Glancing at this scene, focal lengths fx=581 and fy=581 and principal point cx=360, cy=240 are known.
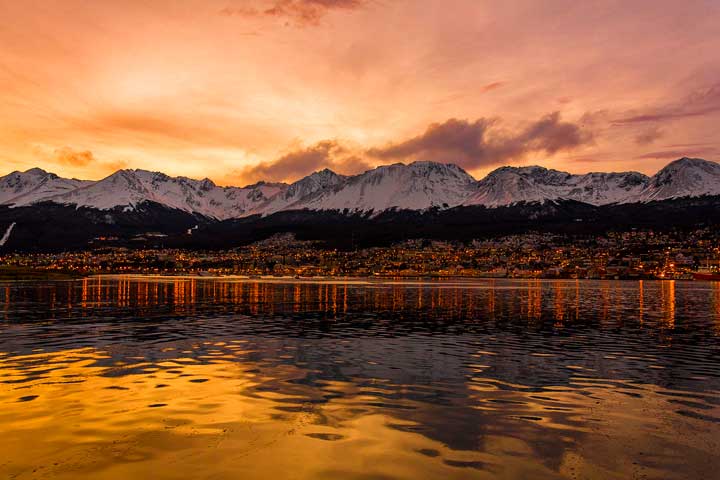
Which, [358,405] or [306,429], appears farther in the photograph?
[358,405]

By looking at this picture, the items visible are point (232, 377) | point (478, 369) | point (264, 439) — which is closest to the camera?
point (264, 439)

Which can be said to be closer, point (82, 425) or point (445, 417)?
point (82, 425)

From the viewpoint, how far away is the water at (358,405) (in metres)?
18.1

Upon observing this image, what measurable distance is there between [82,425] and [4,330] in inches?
1574

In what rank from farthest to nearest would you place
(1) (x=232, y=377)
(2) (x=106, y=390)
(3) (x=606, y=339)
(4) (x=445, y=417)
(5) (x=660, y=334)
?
1. (5) (x=660, y=334)
2. (3) (x=606, y=339)
3. (1) (x=232, y=377)
4. (2) (x=106, y=390)
5. (4) (x=445, y=417)

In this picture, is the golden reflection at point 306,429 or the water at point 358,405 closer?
the golden reflection at point 306,429

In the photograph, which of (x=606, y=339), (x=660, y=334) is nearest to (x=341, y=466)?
(x=606, y=339)

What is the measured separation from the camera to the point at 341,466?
58.3ft

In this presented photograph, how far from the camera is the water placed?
18078 mm

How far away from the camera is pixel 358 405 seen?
82.9 feet

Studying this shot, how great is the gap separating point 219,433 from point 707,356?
3483 cm

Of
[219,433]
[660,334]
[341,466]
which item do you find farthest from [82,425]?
[660,334]

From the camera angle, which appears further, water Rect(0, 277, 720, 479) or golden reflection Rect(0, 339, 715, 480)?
water Rect(0, 277, 720, 479)

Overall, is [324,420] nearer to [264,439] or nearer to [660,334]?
[264,439]
